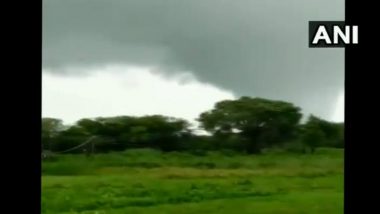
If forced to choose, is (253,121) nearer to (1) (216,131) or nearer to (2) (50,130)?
(1) (216,131)

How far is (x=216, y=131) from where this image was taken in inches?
53.2

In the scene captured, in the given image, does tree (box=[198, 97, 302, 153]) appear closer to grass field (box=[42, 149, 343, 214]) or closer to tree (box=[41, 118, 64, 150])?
grass field (box=[42, 149, 343, 214])

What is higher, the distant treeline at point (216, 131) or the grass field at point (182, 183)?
the distant treeline at point (216, 131)

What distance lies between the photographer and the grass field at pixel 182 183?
131cm

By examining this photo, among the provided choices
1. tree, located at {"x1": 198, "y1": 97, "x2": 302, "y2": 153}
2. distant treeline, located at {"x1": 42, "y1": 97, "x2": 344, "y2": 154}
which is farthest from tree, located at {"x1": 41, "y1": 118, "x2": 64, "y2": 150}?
tree, located at {"x1": 198, "y1": 97, "x2": 302, "y2": 153}

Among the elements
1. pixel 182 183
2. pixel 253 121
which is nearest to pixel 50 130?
pixel 182 183

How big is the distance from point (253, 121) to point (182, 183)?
29 cm

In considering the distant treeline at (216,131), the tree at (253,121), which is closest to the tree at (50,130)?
the distant treeline at (216,131)

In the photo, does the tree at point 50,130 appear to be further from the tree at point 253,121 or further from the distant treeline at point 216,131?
the tree at point 253,121

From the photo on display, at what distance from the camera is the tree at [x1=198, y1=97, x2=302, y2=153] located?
131 cm

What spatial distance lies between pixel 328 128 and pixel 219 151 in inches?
12.9

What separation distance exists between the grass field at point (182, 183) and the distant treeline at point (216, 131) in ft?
0.10
